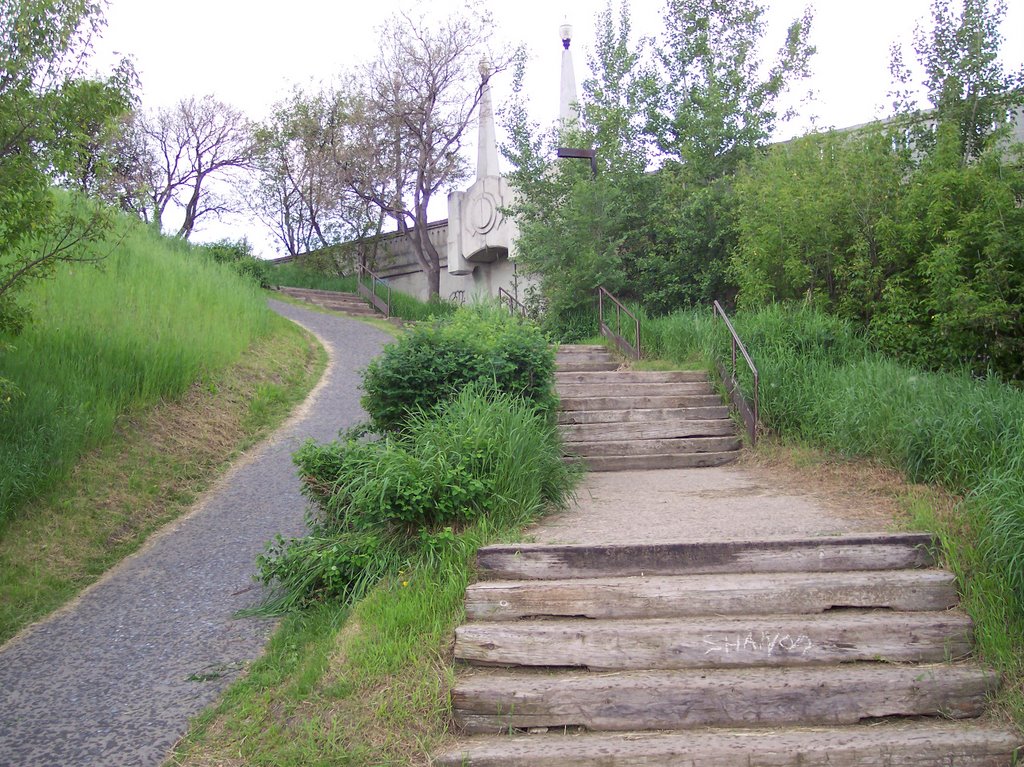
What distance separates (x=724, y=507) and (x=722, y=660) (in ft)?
6.98

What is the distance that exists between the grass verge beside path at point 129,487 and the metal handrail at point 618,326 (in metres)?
4.82

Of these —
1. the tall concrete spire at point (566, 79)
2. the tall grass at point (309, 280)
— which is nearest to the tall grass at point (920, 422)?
the tall concrete spire at point (566, 79)

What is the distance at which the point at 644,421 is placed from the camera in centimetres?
916

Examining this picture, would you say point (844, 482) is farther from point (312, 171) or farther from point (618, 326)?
point (312, 171)

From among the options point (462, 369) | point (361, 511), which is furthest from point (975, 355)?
point (361, 511)

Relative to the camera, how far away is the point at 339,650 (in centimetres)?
443

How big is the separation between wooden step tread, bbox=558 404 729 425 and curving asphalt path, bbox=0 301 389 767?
10.1 ft

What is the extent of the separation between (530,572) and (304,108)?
23.7 metres

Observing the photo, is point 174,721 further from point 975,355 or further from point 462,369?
point 975,355

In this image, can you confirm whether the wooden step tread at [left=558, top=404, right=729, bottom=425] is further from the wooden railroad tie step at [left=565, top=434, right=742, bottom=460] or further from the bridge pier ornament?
the bridge pier ornament

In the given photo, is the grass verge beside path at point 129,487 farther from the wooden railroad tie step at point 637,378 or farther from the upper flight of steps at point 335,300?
the upper flight of steps at point 335,300

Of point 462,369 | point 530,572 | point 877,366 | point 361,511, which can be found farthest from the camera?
point 877,366

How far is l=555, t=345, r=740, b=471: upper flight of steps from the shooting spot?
8523mm

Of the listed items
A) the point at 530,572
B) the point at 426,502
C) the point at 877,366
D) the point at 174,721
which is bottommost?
the point at 174,721
